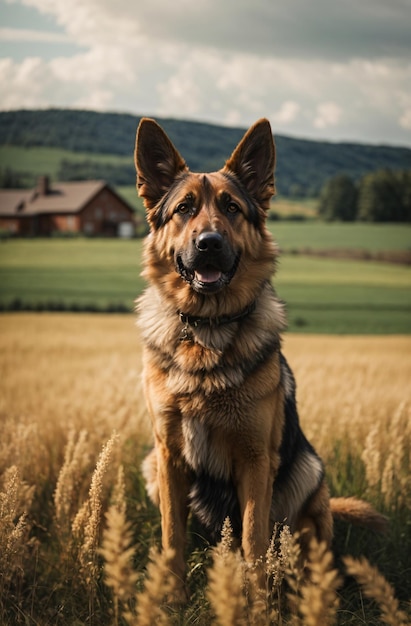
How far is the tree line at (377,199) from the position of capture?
943 centimetres

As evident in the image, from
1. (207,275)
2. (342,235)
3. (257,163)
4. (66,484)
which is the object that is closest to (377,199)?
(342,235)

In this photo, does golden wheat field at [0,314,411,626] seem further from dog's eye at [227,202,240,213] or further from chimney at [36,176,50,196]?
chimney at [36,176,50,196]

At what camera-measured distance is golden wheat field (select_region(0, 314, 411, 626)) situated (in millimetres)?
1326

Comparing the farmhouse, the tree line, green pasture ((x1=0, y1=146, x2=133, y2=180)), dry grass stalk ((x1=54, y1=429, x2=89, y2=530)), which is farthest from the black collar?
green pasture ((x1=0, y1=146, x2=133, y2=180))

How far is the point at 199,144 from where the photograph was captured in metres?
10.0

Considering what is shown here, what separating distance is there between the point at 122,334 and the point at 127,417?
26.4 feet

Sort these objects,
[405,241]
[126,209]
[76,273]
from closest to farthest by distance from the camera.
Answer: [405,241]
[126,209]
[76,273]

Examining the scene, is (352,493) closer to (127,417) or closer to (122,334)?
(127,417)

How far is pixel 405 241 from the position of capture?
32.8 feet

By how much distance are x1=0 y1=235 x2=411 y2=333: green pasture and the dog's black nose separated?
345 inches

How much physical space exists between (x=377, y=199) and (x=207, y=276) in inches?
307

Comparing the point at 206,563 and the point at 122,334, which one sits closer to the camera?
the point at 206,563

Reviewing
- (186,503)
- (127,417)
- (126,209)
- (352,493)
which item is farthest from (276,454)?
(126,209)

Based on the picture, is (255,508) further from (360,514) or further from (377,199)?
(377,199)
